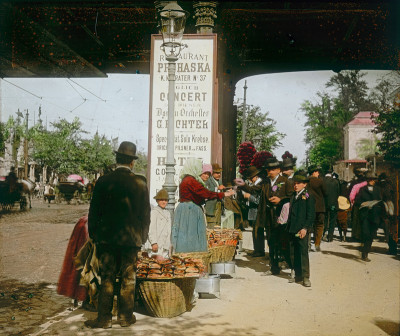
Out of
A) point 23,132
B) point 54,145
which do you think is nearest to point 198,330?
point 54,145

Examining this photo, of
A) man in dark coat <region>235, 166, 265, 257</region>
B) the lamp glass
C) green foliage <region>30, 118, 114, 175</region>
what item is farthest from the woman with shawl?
green foliage <region>30, 118, 114, 175</region>

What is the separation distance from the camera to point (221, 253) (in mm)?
8062

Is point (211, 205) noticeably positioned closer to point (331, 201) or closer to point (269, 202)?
point (269, 202)

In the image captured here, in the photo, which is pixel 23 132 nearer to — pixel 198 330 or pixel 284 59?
pixel 284 59

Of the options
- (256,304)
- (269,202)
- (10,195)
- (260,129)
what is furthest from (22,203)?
(256,304)

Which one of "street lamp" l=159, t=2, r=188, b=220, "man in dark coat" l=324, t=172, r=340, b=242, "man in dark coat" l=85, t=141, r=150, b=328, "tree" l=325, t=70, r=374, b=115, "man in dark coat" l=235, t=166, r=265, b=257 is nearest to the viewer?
"man in dark coat" l=85, t=141, r=150, b=328

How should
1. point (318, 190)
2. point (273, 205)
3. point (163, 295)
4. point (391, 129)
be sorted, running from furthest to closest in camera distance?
1. point (391, 129)
2. point (318, 190)
3. point (273, 205)
4. point (163, 295)

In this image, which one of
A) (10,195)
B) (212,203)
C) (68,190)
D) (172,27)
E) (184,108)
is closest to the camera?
(172,27)

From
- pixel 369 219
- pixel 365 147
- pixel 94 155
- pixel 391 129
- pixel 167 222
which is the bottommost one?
pixel 369 219

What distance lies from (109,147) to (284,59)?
38928mm

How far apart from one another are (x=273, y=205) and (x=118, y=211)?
4331mm

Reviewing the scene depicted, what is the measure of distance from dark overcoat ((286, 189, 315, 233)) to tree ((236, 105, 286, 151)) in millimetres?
20898

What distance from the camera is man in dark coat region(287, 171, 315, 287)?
789 cm

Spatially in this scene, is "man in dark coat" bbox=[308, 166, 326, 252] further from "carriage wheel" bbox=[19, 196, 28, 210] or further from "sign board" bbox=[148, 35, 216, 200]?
"carriage wheel" bbox=[19, 196, 28, 210]
